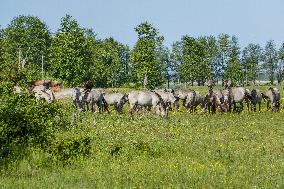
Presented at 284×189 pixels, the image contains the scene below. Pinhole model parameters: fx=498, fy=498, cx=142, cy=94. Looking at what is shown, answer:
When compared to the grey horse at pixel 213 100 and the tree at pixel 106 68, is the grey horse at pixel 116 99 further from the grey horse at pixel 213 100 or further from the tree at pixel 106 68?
the tree at pixel 106 68

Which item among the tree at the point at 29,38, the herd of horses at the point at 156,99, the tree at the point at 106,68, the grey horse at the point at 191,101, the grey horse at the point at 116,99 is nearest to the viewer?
the herd of horses at the point at 156,99

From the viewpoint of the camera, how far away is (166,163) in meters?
18.2

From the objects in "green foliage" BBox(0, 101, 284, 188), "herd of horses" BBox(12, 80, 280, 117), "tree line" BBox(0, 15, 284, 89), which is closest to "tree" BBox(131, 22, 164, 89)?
"tree line" BBox(0, 15, 284, 89)

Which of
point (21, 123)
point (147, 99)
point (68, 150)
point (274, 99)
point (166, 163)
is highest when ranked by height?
point (147, 99)

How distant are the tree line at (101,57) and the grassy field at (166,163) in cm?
718

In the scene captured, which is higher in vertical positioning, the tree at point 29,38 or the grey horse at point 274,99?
the tree at point 29,38

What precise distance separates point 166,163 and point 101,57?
10828 cm

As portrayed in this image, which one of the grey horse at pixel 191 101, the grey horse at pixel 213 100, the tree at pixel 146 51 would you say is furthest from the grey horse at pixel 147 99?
the tree at pixel 146 51

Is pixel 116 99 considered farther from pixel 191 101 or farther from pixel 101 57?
pixel 101 57

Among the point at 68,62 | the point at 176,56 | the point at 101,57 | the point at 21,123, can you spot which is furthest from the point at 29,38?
the point at 21,123

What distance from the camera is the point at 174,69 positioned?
189125 millimetres

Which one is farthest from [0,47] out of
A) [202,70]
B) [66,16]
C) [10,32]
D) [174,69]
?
[174,69]

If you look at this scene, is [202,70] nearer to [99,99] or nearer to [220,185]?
[99,99]

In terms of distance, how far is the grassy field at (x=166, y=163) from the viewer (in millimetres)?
15164
